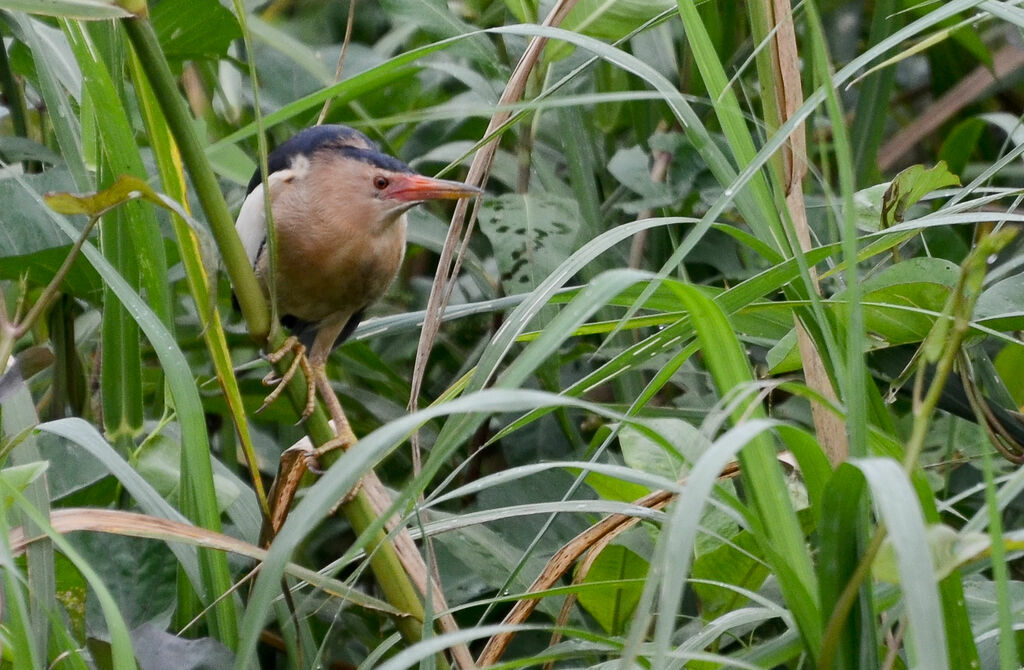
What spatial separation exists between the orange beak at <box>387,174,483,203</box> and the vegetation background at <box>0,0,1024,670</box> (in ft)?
0.23

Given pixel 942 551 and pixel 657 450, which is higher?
pixel 942 551

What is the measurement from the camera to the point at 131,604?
1.69m

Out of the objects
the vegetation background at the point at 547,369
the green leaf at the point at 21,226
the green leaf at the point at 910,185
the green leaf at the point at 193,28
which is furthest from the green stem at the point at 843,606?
the green leaf at the point at 193,28

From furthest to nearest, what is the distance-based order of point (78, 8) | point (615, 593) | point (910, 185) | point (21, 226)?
point (21, 226), point (615, 593), point (910, 185), point (78, 8)

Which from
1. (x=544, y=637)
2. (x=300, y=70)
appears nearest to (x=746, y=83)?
(x=300, y=70)

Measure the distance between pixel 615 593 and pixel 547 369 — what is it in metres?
0.56

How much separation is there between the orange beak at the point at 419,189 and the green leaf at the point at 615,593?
22.1 inches

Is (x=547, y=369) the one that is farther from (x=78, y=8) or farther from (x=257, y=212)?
(x=78, y=8)

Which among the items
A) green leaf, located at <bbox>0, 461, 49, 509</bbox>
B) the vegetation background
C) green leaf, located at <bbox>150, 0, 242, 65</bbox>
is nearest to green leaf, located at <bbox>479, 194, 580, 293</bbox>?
the vegetation background

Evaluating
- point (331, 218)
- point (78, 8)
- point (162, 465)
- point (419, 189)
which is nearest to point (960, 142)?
point (419, 189)

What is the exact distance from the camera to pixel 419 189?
6.46 feet

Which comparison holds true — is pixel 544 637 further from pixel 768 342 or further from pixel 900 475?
pixel 900 475

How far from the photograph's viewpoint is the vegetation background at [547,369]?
0.99 metres

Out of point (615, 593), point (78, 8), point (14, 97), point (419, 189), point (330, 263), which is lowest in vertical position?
point (615, 593)
